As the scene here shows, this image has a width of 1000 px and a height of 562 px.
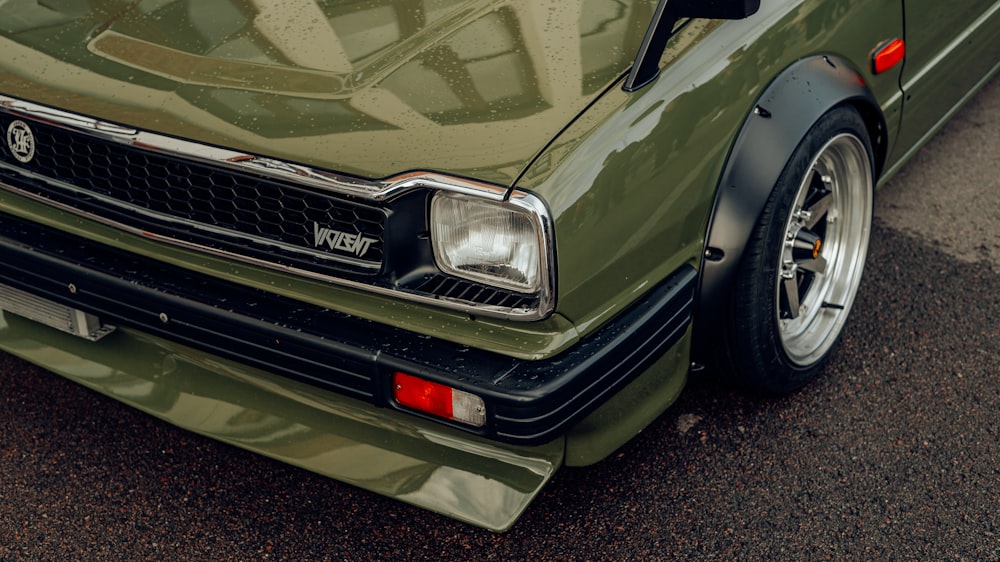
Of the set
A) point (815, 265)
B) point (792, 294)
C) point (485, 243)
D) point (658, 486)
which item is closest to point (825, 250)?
point (815, 265)

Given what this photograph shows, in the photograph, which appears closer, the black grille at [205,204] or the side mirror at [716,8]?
the side mirror at [716,8]

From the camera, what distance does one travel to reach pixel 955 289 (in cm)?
308

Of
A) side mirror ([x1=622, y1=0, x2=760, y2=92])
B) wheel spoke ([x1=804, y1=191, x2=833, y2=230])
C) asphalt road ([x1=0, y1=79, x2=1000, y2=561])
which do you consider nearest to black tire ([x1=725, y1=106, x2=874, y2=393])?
wheel spoke ([x1=804, y1=191, x2=833, y2=230])

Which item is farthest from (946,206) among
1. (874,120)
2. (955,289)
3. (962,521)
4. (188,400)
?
(188,400)

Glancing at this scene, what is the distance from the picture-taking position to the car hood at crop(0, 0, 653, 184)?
6.14ft

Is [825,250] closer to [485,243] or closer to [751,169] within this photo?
[751,169]

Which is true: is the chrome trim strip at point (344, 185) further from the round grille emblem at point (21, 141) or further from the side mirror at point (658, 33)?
the side mirror at point (658, 33)

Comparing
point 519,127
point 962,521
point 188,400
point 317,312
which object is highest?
point 519,127

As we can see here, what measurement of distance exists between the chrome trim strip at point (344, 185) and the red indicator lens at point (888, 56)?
1.27 meters

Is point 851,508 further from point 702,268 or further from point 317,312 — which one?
point 317,312

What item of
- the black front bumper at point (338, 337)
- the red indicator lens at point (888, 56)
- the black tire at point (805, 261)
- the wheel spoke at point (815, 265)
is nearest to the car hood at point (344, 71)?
the black front bumper at point (338, 337)

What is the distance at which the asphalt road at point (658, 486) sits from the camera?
2262 mm

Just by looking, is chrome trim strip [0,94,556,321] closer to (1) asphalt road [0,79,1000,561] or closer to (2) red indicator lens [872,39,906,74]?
(1) asphalt road [0,79,1000,561]

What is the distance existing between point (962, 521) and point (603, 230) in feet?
3.75
